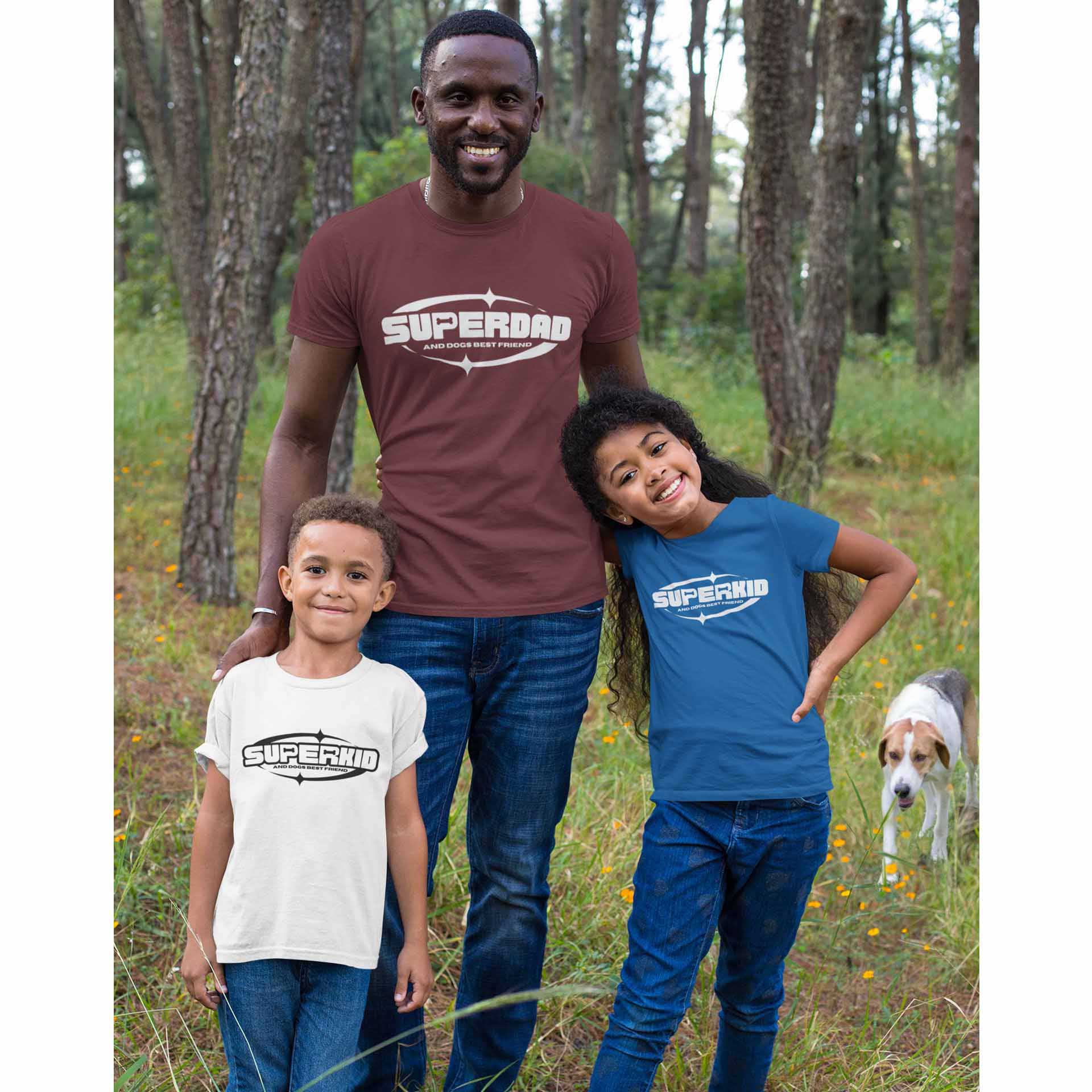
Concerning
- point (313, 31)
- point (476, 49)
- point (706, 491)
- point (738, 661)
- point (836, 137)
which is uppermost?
point (313, 31)

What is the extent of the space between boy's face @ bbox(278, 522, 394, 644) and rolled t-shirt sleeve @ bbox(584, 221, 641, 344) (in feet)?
2.21

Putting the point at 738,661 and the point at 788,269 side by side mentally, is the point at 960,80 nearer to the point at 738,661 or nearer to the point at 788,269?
the point at 788,269

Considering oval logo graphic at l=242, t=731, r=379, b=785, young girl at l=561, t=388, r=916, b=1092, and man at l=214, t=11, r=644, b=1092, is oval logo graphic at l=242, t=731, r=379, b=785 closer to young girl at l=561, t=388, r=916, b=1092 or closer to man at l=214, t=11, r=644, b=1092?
man at l=214, t=11, r=644, b=1092

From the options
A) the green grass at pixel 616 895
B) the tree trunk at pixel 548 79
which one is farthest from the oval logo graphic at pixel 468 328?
the tree trunk at pixel 548 79

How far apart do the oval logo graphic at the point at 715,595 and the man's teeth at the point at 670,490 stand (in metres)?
0.17

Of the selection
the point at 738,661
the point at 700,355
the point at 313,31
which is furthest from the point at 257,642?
the point at 700,355

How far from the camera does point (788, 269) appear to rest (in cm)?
714

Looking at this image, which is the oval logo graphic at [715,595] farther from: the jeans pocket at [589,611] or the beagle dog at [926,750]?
the beagle dog at [926,750]

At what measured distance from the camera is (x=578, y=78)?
22.3m

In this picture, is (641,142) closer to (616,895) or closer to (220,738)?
(616,895)

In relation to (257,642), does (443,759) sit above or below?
below

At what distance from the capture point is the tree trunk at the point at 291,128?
798 centimetres

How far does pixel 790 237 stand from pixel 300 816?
20.3 ft

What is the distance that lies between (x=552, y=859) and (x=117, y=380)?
25.4ft
